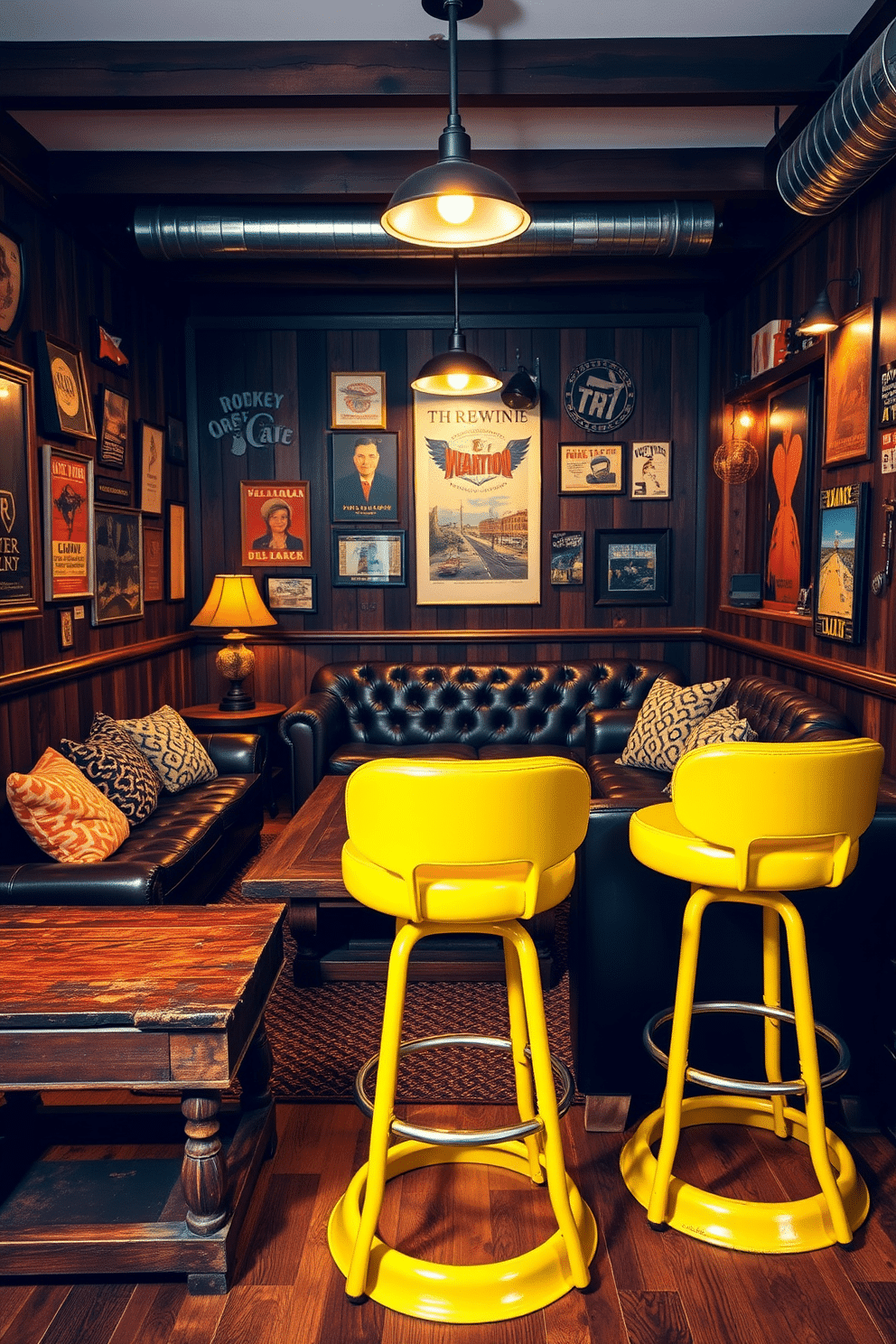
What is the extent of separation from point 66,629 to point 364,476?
2.22 m

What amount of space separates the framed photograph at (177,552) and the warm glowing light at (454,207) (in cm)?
302

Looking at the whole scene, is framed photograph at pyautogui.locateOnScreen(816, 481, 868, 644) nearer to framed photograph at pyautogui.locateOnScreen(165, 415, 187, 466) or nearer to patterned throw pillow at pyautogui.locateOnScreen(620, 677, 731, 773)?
patterned throw pillow at pyautogui.locateOnScreen(620, 677, 731, 773)

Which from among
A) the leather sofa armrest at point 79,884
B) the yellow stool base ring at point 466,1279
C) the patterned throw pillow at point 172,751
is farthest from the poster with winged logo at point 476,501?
the yellow stool base ring at point 466,1279

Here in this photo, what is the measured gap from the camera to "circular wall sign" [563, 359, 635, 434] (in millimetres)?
5316

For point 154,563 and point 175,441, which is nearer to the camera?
point 154,563

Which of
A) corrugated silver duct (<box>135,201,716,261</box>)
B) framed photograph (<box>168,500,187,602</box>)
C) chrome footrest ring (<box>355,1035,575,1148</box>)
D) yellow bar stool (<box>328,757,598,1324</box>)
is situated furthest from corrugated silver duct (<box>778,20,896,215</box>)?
framed photograph (<box>168,500,187,602</box>)

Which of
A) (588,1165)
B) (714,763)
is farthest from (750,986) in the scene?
(714,763)

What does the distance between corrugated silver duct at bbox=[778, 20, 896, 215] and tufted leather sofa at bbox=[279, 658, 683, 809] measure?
8.41 feet

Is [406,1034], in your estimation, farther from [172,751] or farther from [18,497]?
[18,497]

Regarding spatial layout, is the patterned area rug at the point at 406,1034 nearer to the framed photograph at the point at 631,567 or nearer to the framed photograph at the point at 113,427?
the framed photograph at the point at 113,427

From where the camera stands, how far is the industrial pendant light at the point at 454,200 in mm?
2287

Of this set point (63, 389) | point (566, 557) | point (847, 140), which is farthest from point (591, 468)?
point (63, 389)

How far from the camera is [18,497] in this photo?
10.8ft

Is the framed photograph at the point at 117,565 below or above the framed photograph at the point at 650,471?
below
